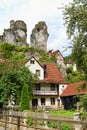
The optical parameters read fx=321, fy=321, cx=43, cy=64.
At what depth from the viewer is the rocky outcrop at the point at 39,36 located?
96.1m

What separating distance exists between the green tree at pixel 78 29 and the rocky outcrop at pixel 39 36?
245ft

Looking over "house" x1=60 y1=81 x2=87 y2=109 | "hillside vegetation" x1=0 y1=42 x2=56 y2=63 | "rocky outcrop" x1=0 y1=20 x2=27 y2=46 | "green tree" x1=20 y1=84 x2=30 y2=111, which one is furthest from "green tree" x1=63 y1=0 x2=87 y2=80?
"rocky outcrop" x1=0 y1=20 x2=27 y2=46

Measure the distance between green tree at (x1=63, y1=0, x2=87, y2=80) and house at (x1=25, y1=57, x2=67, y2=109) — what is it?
33.7 m

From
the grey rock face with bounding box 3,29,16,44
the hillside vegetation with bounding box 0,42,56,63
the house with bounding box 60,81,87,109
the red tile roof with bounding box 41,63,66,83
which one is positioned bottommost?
the house with bounding box 60,81,87,109

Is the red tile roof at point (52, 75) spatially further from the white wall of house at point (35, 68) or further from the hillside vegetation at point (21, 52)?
the hillside vegetation at point (21, 52)

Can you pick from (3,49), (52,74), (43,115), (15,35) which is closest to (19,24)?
(15,35)

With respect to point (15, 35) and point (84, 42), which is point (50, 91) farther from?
point (15, 35)

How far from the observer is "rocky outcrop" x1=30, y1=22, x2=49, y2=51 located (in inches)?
3782

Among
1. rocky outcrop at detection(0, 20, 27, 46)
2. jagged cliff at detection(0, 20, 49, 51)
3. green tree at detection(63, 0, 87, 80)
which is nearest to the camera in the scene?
green tree at detection(63, 0, 87, 80)

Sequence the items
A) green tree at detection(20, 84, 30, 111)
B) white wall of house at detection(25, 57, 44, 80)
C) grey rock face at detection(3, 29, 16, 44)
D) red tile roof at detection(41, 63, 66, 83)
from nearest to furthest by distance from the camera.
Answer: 1. green tree at detection(20, 84, 30, 111)
2. white wall of house at detection(25, 57, 44, 80)
3. red tile roof at detection(41, 63, 66, 83)
4. grey rock face at detection(3, 29, 16, 44)

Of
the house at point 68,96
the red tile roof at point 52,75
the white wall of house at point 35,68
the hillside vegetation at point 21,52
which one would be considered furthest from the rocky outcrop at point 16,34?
the house at point 68,96

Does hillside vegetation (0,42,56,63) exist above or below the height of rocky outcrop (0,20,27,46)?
below

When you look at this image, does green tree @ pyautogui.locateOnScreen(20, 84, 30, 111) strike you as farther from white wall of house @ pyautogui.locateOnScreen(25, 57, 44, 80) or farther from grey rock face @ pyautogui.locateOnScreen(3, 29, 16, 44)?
grey rock face @ pyautogui.locateOnScreen(3, 29, 16, 44)

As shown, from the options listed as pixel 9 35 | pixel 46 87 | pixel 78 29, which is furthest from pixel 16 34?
pixel 78 29
